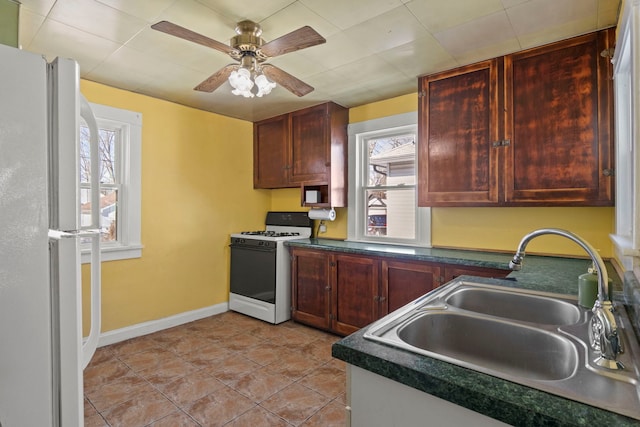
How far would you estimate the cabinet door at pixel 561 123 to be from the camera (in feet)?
6.85

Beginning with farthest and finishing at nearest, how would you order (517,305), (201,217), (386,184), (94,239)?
(201,217)
(386,184)
(517,305)
(94,239)

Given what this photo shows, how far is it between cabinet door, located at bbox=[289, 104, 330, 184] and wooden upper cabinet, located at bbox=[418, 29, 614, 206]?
1074 mm

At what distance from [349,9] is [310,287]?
2479 mm

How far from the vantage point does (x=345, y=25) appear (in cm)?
208

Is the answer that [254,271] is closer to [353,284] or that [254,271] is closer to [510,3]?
[353,284]

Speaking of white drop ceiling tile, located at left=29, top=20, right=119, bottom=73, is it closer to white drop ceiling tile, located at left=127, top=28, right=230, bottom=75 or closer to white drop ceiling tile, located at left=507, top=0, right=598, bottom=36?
white drop ceiling tile, located at left=127, top=28, right=230, bottom=75

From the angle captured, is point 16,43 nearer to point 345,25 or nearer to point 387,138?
point 345,25

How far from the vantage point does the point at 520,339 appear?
1084mm

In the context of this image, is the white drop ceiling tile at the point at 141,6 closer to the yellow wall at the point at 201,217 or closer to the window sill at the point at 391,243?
→ the yellow wall at the point at 201,217

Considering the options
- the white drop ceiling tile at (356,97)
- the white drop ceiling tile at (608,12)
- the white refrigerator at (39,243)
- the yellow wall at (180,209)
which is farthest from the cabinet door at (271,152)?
the white refrigerator at (39,243)

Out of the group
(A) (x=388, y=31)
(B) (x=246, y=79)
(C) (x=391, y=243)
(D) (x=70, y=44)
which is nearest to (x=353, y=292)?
(C) (x=391, y=243)

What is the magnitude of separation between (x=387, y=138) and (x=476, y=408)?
309cm

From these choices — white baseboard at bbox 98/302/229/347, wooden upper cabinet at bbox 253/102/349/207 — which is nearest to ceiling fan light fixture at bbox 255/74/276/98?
wooden upper cabinet at bbox 253/102/349/207

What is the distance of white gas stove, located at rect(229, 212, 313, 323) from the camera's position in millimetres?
3535
